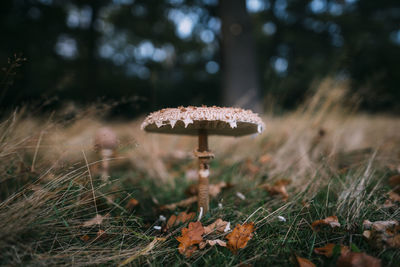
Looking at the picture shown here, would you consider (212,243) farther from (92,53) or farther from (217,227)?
(92,53)

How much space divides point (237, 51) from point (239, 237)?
21.8ft

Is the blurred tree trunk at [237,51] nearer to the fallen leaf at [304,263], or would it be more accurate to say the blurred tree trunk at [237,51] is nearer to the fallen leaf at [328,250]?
the fallen leaf at [328,250]

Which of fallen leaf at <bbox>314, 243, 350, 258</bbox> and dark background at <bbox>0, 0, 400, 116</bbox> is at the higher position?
dark background at <bbox>0, 0, 400, 116</bbox>

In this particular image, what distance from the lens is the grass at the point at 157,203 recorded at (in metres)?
1.27

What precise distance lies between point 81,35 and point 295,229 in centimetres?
1428

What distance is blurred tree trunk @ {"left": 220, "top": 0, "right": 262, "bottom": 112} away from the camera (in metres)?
6.82

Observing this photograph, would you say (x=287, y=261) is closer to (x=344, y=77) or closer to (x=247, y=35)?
(x=344, y=77)

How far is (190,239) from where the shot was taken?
1.40 m

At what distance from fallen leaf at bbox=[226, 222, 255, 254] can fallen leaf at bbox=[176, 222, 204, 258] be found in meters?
0.19

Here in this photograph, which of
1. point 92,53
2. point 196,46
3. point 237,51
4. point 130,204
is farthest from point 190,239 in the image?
point 196,46

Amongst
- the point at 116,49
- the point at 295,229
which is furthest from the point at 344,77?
the point at 116,49

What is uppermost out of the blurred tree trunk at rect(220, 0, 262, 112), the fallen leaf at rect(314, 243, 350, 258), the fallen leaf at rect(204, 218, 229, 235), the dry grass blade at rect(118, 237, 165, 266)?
the blurred tree trunk at rect(220, 0, 262, 112)

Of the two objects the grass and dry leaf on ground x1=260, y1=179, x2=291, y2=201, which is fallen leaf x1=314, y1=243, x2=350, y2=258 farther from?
dry leaf on ground x1=260, y1=179, x2=291, y2=201

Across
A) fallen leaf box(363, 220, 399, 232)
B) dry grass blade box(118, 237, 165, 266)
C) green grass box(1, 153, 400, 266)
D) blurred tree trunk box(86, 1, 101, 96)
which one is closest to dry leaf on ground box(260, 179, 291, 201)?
green grass box(1, 153, 400, 266)
